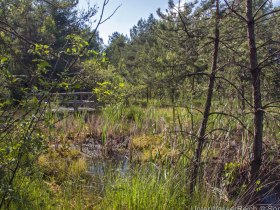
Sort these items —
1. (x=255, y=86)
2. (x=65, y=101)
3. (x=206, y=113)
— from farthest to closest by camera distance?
(x=206, y=113)
(x=255, y=86)
(x=65, y=101)

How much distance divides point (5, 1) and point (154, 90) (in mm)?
1237

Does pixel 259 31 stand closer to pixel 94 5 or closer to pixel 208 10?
pixel 208 10

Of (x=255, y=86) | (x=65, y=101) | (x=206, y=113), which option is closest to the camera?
(x=65, y=101)

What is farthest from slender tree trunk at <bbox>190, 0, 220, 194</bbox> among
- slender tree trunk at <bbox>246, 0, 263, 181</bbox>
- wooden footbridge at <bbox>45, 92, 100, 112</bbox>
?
wooden footbridge at <bbox>45, 92, 100, 112</bbox>

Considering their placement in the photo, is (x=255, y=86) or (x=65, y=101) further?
(x=255, y=86)

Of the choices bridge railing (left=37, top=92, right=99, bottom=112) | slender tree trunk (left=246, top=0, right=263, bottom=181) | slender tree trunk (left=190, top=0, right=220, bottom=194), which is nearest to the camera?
bridge railing (left=37, top=92, right=99, bottom=112)

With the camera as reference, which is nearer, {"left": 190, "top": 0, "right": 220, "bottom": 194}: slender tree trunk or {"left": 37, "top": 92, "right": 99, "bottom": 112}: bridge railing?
{"left": 37, "top": 92, "right": 99, "bottom": 112}: bridge railing

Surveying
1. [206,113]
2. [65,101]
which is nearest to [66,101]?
[65,101]

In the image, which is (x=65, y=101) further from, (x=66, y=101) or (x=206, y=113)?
(x=206, y=113)

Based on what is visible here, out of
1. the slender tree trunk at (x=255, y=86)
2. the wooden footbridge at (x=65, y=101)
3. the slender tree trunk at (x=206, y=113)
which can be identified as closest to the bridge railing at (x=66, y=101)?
the wooden footbridge at (x=65, y=101)

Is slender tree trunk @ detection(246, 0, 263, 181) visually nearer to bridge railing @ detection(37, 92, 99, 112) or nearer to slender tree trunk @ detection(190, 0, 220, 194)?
slender tree trunk @ detection(190, 0, 220, 194)

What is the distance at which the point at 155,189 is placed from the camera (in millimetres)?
2637

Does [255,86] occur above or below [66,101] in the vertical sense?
above

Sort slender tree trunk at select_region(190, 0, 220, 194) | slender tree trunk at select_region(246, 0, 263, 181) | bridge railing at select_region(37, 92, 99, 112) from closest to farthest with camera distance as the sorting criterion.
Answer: bridge railing at select_region(37, 92, 99, 112), slender tree trunk at select_region(246, 0, 263, 181), slender tree trunk at select_region(190, 0, 220, 194)
